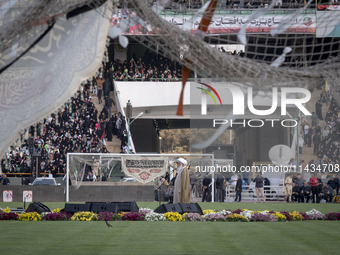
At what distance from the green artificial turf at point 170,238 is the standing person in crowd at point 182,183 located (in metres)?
2.58

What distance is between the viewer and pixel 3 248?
1313cm

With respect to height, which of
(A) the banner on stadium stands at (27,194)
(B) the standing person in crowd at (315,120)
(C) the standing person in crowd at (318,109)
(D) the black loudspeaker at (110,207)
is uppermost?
(C) the standing person in crowd at (318,109)

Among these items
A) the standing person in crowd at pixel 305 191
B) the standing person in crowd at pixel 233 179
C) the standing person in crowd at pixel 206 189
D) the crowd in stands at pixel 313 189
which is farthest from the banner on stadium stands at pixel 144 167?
the standing person in crowd at pixel 305 191

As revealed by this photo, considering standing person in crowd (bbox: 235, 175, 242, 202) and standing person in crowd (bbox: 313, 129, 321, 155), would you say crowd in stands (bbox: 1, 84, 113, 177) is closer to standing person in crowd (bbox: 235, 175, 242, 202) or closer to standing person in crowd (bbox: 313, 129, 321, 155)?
standing person in crowd (bbox: 235, 175, 242, 202)

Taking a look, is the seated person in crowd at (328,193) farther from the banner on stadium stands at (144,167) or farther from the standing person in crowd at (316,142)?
the banner on stadium stands at (144,167)

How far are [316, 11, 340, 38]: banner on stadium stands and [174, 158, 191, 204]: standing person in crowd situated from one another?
53.0 ft

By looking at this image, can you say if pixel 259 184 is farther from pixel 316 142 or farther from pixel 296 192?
pixel 316 142

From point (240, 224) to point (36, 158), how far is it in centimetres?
2602

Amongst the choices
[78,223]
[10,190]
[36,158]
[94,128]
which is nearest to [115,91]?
[94,128]

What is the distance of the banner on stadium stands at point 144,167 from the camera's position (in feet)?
124

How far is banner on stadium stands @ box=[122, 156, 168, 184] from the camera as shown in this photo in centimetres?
3775

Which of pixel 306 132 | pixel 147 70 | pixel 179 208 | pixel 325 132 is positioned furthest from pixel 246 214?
pixel 147 70

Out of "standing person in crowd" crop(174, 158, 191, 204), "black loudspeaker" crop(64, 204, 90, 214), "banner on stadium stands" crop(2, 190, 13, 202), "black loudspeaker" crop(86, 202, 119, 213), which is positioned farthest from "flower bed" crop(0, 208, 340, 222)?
"banner on stadium stands" crop(2, 190, 13, 202)

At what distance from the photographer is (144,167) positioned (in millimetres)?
37875
